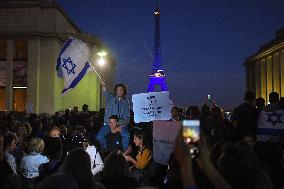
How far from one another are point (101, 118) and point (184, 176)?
35.4ft

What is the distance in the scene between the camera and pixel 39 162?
815 cm

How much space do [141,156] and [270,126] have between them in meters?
2.77

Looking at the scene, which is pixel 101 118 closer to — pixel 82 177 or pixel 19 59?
pixel 82 177

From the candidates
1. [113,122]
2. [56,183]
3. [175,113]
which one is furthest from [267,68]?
[56,183]

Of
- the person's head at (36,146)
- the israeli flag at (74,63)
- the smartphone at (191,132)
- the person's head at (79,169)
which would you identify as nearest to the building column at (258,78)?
the israeli flag at (74,63)

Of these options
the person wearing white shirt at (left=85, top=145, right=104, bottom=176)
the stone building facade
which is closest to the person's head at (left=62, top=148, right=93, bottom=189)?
the person wearing white shirt at (left=85, top=145, right=104, bottom=176)

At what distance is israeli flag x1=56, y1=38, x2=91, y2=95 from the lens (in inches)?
477

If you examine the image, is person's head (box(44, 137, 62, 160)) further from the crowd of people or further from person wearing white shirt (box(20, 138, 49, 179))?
person wearing white shirt (box(20, 138, 49, 179))

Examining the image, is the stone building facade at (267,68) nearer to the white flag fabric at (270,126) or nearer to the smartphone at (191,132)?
the white flag fabric at (270,126)

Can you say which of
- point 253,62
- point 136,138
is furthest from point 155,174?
point 253,62

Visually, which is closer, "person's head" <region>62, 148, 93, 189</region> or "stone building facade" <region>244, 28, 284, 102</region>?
"person's head" <region>62, 148, 93, 189</region>

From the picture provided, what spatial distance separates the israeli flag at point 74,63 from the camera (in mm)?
12125

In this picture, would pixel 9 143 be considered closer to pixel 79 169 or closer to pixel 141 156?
pixel 141 156

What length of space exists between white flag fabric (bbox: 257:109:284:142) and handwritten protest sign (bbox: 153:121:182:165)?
275 centimetres
